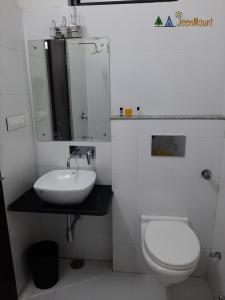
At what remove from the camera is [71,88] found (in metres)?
1.79

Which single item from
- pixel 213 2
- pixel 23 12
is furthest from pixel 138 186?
pixel 23 12

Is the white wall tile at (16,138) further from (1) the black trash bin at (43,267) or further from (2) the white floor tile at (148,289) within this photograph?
(2) the white floor tile at (148,289)

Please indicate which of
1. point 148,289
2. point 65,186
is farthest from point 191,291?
point 65,186

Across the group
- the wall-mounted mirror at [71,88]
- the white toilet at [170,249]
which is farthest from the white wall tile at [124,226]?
the wall-mounted mirror at [71,88]

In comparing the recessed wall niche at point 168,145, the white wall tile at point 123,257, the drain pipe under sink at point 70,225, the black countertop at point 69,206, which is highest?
the recessed wall niche at point 168,145

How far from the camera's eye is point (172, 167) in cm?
171

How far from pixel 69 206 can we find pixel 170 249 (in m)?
0.71

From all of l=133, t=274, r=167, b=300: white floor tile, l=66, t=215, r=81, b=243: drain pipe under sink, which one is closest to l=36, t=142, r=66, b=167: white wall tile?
l=66, t=215, r=81, b=243: drain pipe under sink

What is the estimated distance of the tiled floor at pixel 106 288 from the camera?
5.60 feet

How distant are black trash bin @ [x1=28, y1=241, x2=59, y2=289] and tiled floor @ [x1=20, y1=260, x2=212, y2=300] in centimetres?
6

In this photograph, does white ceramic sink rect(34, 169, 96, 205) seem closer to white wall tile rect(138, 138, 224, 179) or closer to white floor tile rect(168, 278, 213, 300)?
white wall tile rect(138, 138, 224, 179)

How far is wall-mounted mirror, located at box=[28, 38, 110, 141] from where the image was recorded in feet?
5.66

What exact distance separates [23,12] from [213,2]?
4.47 ft

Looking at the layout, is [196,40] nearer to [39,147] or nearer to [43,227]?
[39,147]
